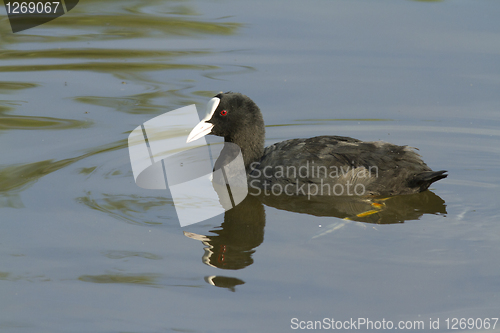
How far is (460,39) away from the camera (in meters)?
9.24

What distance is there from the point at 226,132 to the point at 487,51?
450 cm

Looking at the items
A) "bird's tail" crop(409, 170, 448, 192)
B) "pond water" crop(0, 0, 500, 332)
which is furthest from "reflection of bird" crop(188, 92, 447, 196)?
"pond water" crop(0, 0, 500, 332)

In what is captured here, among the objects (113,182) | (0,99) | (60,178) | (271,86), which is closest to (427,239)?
(113,182)

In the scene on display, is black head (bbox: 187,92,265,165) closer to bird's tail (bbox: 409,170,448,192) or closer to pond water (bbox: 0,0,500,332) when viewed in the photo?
pond water (bbox: 0,0,500,332)

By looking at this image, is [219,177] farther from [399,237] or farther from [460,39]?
[460,39]

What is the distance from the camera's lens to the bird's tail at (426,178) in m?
5.22

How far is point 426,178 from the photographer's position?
5.28 meters

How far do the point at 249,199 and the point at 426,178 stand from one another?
152 centimetres

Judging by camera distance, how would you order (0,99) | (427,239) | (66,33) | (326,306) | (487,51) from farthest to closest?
1. (66,33)
2. (487,51)
3. (0,99)
4. (427,239)
5. (326,306)

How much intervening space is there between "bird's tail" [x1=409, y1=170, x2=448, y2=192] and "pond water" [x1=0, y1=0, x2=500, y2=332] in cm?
18

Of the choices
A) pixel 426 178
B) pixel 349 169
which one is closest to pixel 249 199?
pixel 349 169

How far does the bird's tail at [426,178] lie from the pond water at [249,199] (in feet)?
0.60

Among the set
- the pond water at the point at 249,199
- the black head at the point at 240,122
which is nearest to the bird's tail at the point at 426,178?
the pond water at the point at 249,199

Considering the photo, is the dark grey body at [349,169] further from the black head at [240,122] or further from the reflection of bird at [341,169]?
the black head at [240,122]
